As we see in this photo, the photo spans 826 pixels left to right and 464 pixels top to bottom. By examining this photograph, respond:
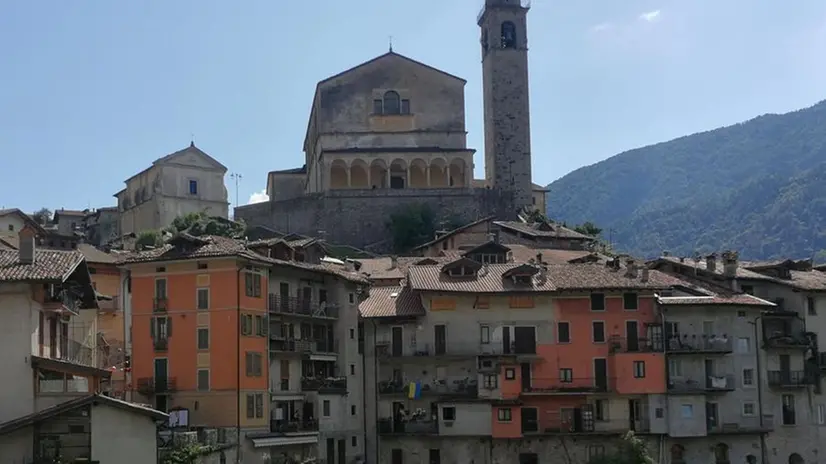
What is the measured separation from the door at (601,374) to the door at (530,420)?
141 inches

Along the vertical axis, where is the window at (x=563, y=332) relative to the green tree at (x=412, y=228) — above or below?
below

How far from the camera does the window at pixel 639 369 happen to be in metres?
67.9

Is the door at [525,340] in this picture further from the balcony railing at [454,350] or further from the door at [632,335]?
the door at [632,335]

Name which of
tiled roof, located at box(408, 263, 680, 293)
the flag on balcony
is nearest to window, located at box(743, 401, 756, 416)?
tiled roof, located at box(408, 263, 680, 293)

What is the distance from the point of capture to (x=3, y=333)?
44.2 m

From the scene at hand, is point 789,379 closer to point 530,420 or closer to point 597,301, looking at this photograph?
point 597,301

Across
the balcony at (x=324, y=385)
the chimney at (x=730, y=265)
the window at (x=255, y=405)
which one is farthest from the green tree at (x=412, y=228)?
the window at (x=255, y=405)

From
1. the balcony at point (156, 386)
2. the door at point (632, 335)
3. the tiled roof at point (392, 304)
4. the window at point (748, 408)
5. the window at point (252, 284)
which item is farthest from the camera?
the window at point (748, 408)

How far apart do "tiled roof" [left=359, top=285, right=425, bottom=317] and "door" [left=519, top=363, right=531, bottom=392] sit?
5892mm

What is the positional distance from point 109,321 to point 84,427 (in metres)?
29.3

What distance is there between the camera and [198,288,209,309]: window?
5950 cm

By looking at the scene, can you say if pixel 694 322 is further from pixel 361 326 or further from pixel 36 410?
pixel 36 410

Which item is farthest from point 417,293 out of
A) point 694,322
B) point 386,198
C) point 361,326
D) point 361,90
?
point 361,90

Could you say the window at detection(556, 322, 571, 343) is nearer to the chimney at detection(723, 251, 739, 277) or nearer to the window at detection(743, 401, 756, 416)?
the window at detection(743, 401, 756, 416)
